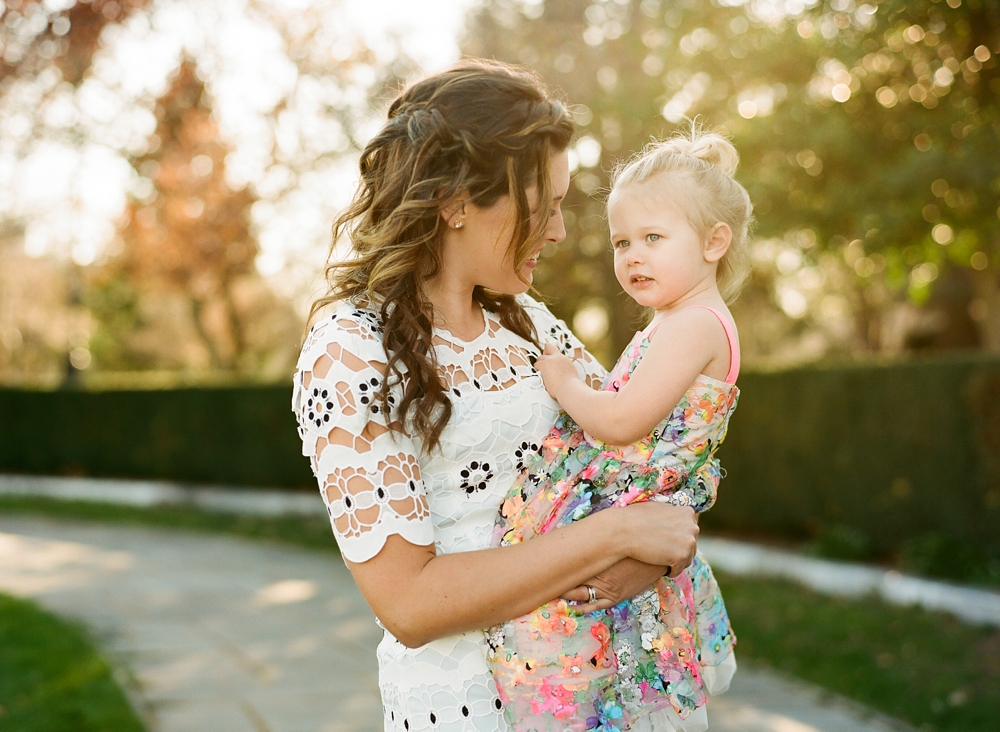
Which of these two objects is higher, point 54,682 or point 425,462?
point 425,462

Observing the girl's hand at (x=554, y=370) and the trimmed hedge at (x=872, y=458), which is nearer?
the girl's hand at (x=554, y=370)

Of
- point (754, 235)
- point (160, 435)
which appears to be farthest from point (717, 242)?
point (160, 435)

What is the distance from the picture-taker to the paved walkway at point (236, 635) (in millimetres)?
5266

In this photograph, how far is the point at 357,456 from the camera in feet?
6.11

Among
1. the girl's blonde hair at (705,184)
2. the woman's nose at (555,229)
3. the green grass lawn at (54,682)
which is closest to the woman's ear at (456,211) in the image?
the woman's nose at (555,229)

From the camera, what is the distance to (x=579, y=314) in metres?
16.4

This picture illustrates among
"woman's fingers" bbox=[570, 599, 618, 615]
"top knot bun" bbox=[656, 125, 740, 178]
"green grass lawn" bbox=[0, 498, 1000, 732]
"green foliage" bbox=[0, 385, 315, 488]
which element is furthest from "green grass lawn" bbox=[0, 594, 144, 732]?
"green foliage" bbox=[0, 385, 315, 488]

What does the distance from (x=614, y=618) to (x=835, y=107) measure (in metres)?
9.51

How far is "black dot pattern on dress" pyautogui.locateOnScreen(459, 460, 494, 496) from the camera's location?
6.79 feet

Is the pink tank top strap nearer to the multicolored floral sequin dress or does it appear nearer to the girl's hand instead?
the multicolored floral sequin dress

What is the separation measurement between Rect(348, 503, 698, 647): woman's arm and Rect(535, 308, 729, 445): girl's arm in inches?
8.0

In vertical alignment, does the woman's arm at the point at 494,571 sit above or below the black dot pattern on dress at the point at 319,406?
below

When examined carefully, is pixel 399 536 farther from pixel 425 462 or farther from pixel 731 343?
pixel 731 343

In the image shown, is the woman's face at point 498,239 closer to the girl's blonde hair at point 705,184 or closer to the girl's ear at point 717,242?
the girl's blonde hair at point 705,184
